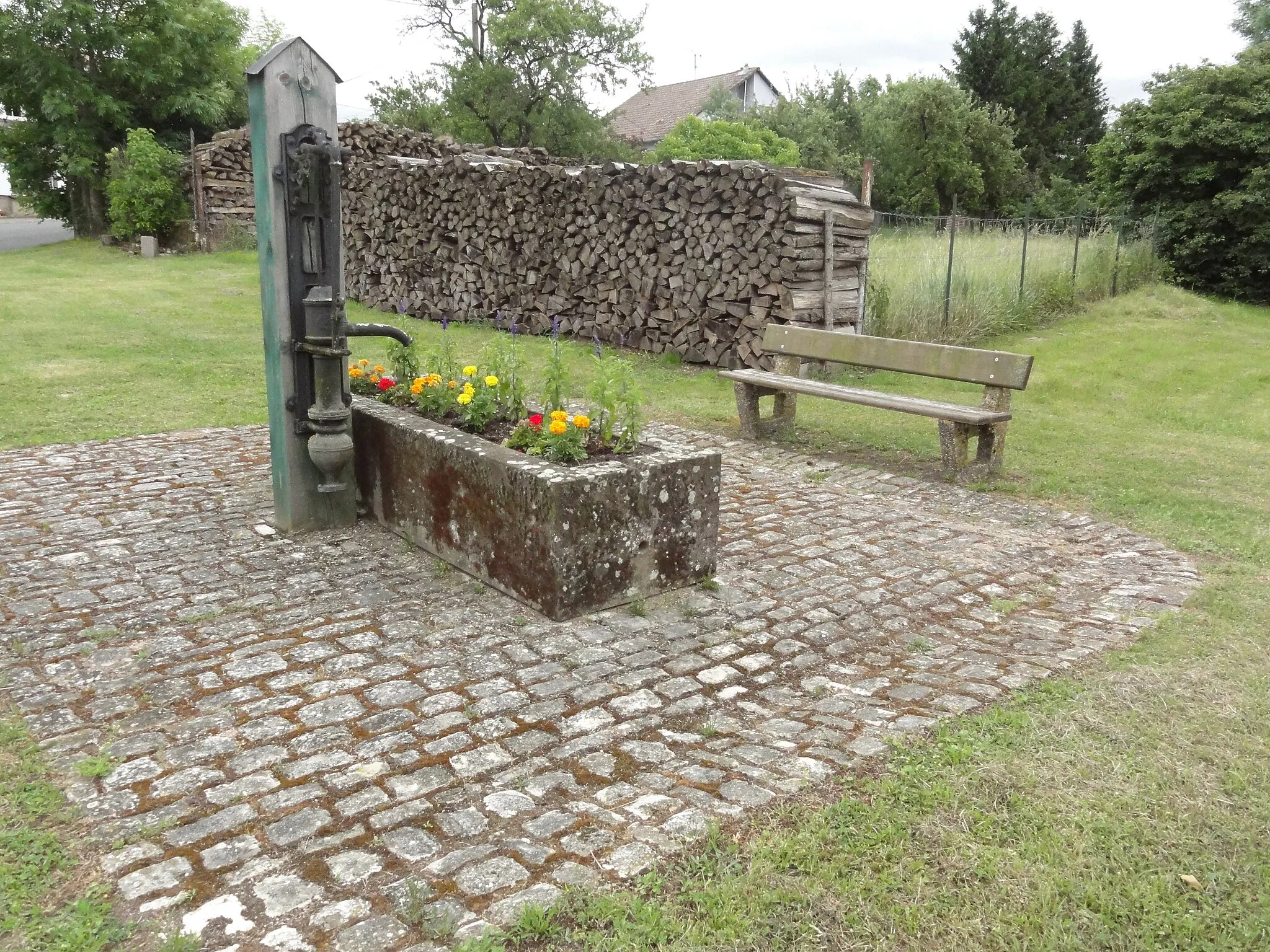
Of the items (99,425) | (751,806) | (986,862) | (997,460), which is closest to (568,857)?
(751,806)

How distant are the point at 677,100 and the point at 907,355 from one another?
144 ft

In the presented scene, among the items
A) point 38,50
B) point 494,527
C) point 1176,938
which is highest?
point 38,50

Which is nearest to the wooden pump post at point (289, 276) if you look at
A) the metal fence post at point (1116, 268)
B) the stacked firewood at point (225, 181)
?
the metal fence post at point (1116, 268)

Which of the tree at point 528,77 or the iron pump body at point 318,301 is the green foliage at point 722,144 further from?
the iron pump body at point 318,301

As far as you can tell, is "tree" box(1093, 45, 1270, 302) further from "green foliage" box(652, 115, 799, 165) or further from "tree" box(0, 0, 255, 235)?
"tree" box(0, 0, 255, 235)

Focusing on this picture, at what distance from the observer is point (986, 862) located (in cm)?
256

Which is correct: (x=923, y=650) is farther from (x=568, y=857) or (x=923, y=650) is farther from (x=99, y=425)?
(x=99, y=425)

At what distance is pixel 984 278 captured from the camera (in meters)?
12.1

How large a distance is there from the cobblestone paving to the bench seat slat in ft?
2.54

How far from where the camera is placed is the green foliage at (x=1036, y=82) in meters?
35.2

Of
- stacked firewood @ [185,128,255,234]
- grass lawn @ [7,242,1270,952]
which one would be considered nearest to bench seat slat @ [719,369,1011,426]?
grass lawn @ [7,242,1270,952]

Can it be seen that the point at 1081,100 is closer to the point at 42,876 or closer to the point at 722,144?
the point at 722,144

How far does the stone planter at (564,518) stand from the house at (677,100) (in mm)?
40631

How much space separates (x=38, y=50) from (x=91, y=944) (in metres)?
22.9
